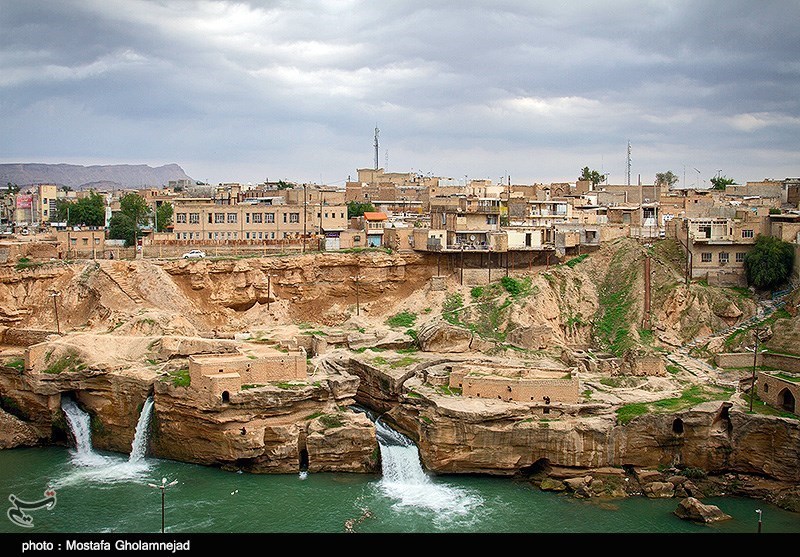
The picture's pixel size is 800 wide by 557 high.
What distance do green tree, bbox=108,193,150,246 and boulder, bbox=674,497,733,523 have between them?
1487 inches

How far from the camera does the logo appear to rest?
29.7m

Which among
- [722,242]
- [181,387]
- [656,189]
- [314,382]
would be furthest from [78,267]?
[656,189]

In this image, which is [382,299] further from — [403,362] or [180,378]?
[180,378]

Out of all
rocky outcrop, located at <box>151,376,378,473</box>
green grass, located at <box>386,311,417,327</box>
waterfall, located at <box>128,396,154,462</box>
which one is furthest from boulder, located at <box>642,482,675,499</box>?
waterfall, located at <box>128,396,154,462</box>

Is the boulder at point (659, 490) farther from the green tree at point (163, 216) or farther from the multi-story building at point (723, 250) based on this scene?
the green tree at point (163, 216)

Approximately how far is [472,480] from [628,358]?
38.0 feet

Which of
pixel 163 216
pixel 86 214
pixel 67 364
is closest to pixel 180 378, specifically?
pixel 67 364

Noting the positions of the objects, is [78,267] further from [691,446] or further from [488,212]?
[691,446]

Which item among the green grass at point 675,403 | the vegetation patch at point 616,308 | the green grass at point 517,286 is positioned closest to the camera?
the green grass at point 675,403

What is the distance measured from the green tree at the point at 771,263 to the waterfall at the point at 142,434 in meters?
32.8

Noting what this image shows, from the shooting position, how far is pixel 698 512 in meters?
30.2

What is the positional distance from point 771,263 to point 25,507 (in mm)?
38691

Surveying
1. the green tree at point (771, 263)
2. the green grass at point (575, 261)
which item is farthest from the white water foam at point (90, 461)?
the green tree at point (771, 263)

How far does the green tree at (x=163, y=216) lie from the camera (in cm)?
6070
